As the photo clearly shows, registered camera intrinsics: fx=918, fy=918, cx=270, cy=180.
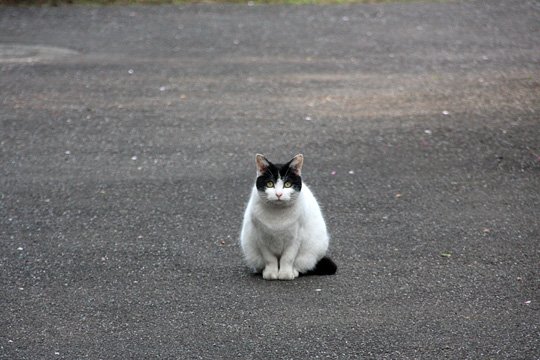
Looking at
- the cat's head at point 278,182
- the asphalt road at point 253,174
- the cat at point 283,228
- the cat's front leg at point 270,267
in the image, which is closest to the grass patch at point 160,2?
the asphalt road at point 253,174

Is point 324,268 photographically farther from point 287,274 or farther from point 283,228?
point 283,228

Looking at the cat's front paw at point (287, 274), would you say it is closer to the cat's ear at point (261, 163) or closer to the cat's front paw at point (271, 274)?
the cat's front paw at point (271, 274)

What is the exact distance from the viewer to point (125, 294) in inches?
235

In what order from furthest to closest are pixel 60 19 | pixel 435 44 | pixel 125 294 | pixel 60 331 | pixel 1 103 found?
pixel 60 19 → pixel 435 44 → pixel 1 103 → pixel 125 294 → pixel 60 331

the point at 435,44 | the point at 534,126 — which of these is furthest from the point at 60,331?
the point at 435,44

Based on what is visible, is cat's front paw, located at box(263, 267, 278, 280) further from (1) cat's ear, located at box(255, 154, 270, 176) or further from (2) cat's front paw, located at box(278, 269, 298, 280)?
(1) cat's ear, located at box(255, 154, 270, 176)

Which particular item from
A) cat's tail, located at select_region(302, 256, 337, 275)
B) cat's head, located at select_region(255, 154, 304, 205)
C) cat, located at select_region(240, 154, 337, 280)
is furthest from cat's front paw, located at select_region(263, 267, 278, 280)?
cat's head, located at select_region(255, 154, 304, 205)

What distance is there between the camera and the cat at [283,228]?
6.01 metres

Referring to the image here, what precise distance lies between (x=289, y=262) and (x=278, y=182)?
57 cm

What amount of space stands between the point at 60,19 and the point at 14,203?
6.17 metres

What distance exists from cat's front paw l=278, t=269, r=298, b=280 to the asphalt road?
0.05 metres

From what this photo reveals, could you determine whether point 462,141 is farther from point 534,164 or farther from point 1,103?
point 1,103

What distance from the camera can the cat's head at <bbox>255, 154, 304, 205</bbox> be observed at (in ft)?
19.5

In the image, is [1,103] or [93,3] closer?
[1,103]
